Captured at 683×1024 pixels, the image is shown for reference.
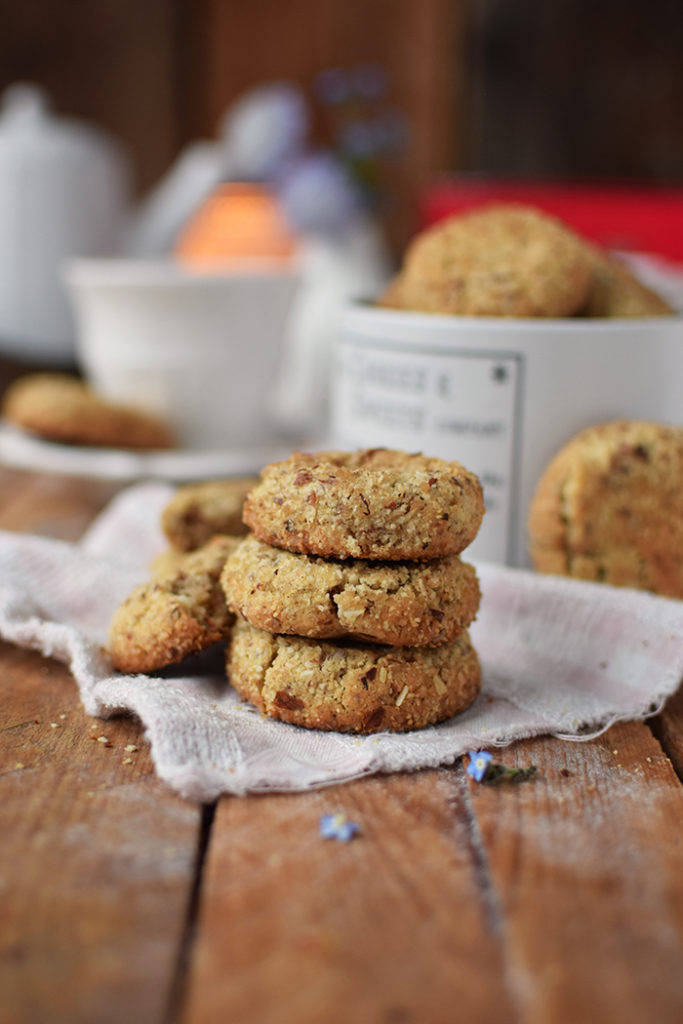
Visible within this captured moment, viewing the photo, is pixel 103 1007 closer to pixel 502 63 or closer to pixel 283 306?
pixel 283 306

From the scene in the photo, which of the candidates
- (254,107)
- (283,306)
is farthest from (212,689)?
(254,107)

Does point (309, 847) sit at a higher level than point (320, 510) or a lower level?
lower

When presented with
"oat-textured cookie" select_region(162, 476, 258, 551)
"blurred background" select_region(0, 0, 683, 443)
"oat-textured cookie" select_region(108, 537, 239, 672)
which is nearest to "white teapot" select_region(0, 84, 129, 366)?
"blurred background" select_region(0, 0, 683, 443)

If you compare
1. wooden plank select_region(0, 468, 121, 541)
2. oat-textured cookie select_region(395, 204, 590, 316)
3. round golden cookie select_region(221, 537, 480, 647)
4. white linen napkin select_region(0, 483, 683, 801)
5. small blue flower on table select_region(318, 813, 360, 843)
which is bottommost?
wooden plank select_region(0, 468, 121, 541)

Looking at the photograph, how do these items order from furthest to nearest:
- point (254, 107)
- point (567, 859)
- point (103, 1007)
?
point (254, 107), point (567, 859), point (103, 1007)

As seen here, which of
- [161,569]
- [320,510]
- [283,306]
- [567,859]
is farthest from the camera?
[283,306]

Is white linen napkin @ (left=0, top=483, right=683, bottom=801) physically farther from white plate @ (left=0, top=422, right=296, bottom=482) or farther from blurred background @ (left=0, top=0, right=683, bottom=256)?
blurred background @ (left=0, top=0, right=683, bottom=256)

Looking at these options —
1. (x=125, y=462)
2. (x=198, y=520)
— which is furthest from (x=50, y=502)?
(x=198, y=520)
